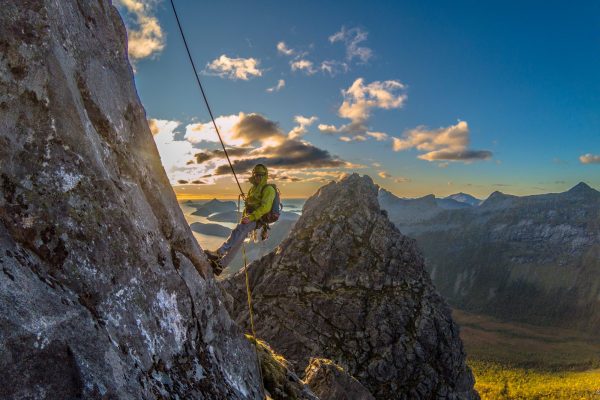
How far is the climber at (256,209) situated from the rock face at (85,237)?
364 cm

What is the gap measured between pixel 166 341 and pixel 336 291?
48718mm

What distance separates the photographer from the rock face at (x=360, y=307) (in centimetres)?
4641

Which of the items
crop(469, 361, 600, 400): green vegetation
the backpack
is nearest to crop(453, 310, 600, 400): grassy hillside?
crop(469, 361, 600, 400): green vegetation

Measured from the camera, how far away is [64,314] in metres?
5.86

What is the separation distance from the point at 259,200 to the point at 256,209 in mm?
466

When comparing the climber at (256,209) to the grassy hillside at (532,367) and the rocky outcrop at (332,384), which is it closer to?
the rocky outcrop at (332,384)

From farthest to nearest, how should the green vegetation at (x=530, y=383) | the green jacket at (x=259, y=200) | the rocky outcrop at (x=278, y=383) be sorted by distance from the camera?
the green vegetation at (x=530, y=383), the green jacket at (x=259, y=200), the rocky outcrop at (x=278, y=383)

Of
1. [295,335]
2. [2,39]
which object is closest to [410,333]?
[295,335]

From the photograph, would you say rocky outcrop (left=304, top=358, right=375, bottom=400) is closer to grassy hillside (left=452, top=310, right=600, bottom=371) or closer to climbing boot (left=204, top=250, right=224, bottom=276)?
climbing boot (left=204, top=250, right=224, bottom=276)

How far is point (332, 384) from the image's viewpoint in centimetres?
2250

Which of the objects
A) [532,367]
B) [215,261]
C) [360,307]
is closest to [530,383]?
[532,367]

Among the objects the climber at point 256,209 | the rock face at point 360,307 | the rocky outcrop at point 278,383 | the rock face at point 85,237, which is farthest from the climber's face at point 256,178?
the rock face at point 360,307

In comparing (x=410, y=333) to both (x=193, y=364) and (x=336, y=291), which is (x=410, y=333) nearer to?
(x=336, y=291)

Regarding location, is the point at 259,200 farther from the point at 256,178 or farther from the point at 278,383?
the point at 278,383
